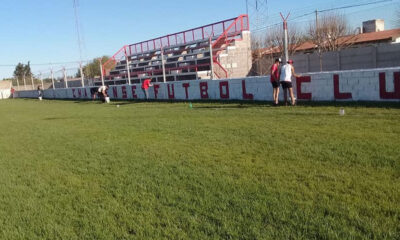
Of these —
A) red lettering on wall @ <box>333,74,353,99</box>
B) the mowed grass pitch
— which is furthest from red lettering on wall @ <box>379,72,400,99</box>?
the mowed grass pitch

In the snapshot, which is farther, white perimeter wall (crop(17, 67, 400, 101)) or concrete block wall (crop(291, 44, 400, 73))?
concrete block wall (crop(291, 44, 400, 73))

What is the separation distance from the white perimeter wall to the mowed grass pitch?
2705 mm

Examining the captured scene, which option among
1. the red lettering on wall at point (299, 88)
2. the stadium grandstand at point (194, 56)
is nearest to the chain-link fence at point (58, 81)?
the stadium grandstand at point (194, 56)

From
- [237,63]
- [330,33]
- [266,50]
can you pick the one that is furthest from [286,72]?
[330,33]

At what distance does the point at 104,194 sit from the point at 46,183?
1133 mm

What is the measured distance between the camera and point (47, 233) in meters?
3.31

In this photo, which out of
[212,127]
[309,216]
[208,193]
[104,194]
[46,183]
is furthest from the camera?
[212,127]

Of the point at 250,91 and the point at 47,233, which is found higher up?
the point at 250,91

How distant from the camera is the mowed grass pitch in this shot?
10.3 ft

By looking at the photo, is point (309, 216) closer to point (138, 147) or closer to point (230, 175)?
point (230, 175)

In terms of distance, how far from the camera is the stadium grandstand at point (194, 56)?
19125 mm

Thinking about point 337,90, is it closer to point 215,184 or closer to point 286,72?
point 286,72

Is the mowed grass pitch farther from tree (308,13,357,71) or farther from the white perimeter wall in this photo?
tree (308,13,357,71)

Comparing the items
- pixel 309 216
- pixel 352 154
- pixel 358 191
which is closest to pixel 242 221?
pixel 309 216
